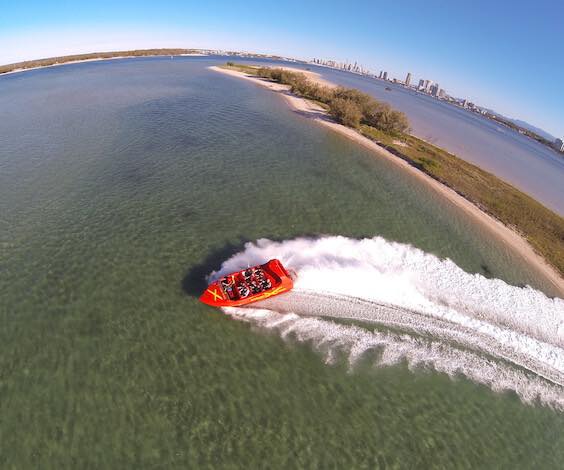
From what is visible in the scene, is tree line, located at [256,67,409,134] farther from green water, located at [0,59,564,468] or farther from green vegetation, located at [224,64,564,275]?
green water, located at [0,59,564,468]

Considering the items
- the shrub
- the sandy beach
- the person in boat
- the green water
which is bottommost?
the green water

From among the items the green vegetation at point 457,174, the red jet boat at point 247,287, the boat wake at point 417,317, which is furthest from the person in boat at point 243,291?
the green vegetation at point 457,174

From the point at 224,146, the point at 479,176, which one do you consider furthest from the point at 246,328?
the point at 479,176

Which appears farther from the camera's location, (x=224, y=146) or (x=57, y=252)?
(x=224, y=146)

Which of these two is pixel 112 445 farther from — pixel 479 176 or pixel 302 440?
pixel 479 176

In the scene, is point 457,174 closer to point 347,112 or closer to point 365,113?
point 347,112

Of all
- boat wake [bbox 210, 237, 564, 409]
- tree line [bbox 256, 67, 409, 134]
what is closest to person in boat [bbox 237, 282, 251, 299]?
boat wake [bbox 210, 237, 564, 409]
